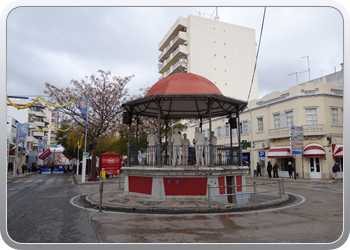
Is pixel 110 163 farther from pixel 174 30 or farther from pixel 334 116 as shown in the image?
pixel 174 30

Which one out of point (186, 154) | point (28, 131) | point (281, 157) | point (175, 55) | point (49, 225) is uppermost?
point (175, 55)

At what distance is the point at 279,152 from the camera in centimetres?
2752

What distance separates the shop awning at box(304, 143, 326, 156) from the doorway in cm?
125

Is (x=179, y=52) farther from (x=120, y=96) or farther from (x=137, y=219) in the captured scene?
(x=137, y=219)

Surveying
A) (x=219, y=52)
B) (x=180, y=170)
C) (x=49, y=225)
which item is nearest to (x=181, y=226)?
(x=49, y=225)

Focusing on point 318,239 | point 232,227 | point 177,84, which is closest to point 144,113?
point 177,84

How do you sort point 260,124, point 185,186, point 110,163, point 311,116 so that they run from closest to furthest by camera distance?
1. point 185,186
2. point 311,116
3. point 110,163
4. point 260,124

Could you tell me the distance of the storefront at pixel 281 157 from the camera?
88.4 feet

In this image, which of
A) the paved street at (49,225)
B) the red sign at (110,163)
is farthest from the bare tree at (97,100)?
the paved street at (49,225)

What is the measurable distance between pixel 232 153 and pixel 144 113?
5.77m

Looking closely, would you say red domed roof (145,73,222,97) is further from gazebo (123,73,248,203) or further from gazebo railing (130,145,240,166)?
gazebo railing (130,145,240,166)

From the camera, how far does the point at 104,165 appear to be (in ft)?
91.0

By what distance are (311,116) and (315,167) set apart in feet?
16.8

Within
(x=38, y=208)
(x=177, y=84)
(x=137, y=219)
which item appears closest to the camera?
(x=137, y=219)
